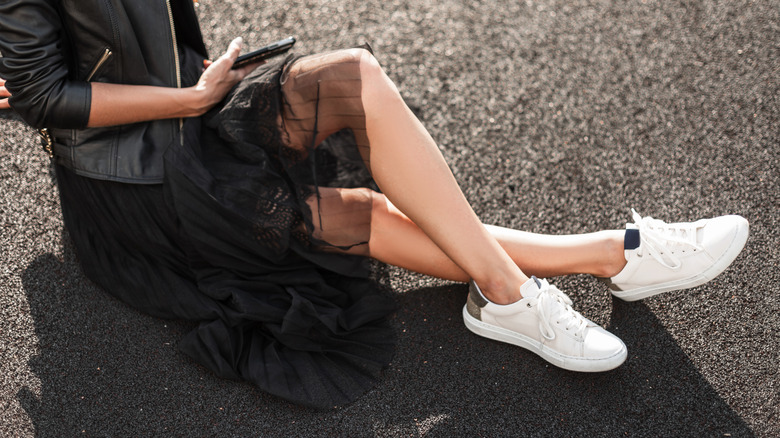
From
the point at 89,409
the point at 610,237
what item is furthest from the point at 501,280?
the point at 89,409

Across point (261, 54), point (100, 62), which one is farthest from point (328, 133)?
point (100, 62)

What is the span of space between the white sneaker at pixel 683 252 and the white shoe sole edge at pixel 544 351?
0.19 meters

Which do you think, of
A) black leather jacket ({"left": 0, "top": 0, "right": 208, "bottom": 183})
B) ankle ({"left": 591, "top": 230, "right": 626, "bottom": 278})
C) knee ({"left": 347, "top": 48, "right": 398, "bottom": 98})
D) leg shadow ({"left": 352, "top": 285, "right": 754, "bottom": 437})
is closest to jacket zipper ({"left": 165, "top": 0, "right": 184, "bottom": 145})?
black leather jacket ({"left": 0, "top": 0, "right": 208, "bottom": 183})

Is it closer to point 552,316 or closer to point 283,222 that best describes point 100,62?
point 283,222

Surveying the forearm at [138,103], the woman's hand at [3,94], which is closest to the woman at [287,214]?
the forearm at [138,103]

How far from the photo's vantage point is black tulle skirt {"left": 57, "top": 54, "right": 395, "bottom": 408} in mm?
1366

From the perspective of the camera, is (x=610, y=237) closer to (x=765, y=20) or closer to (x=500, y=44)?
(x=500, y=44)

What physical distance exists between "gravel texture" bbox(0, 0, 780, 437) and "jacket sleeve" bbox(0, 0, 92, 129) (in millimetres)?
475

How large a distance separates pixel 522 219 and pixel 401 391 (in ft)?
2.02

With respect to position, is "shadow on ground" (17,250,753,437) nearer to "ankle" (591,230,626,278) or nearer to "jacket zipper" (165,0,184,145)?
"ankle" (591,230,626,278)

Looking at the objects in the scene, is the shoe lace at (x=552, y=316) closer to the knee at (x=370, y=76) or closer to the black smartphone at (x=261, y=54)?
the knee at (x=370, y=76)

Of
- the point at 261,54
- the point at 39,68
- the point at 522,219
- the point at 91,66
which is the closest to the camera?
the point at 39,68

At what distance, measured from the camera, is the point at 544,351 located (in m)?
1.42

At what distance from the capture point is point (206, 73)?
143cm
